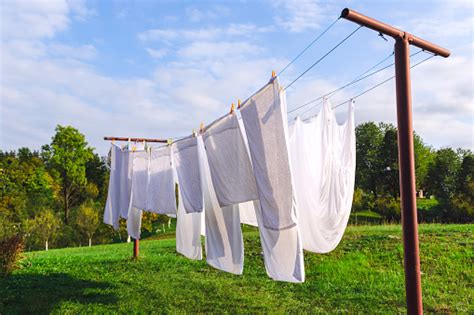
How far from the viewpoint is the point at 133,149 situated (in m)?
7.48

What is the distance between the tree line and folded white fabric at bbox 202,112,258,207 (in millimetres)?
16305

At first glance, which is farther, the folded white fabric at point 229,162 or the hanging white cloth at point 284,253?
the folded white fabric at point 229,162

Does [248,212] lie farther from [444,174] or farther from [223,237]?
[444,174]

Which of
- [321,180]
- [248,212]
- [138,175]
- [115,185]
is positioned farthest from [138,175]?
[321,180]

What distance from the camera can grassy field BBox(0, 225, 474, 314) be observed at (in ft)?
19.9

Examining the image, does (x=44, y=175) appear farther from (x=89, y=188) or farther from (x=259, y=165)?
(x=259, y=165)

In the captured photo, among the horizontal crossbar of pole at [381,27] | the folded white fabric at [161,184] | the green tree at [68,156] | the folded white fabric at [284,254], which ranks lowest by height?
the folded white fabric at [284,254]

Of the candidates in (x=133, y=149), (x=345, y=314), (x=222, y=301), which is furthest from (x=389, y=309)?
(x=133, y=149)

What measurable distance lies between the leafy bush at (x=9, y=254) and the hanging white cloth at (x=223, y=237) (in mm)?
5911

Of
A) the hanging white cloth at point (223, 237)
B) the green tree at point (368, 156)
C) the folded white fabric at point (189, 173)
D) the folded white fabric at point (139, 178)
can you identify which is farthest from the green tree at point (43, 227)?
the green tree at point (368, 156)

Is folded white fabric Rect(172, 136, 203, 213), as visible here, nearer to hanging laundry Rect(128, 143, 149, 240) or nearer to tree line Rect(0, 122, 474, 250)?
hanging laundry Rect(128, 143, 149, 240)

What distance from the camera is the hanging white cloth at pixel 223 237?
179 inches

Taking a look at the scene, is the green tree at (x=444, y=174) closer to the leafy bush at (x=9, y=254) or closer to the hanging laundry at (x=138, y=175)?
the hanging laundry at (x=138, y=175)

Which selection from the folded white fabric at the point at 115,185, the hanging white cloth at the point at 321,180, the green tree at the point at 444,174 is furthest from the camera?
the green tree at the point at 444,174
